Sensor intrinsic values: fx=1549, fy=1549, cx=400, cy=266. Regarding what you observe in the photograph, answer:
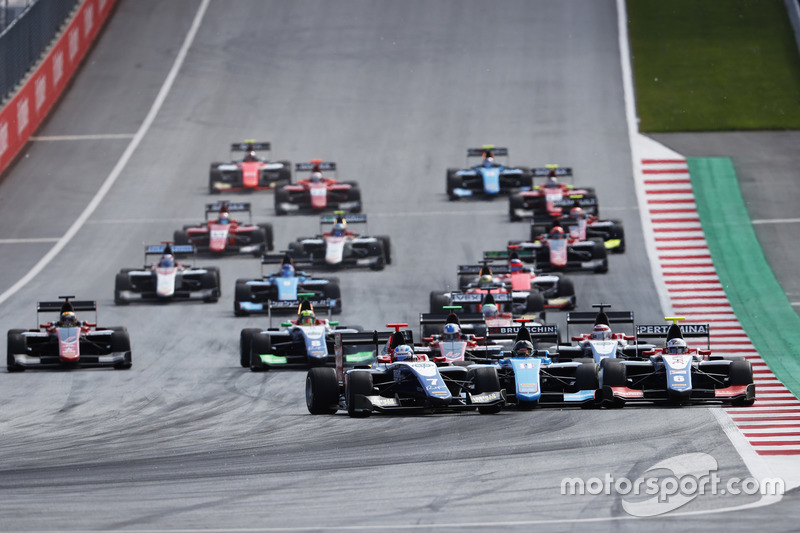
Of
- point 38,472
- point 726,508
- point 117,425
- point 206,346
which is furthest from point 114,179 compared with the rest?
point 726,508

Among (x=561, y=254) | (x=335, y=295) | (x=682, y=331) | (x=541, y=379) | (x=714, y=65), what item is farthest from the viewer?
(x=714, y=65)

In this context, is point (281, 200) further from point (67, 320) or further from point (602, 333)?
point (602, 333)

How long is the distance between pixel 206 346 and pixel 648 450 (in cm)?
1302

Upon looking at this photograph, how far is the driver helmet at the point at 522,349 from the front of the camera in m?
24.8

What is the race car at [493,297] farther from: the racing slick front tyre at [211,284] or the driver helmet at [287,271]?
the racing slick front tyre at [211,284]

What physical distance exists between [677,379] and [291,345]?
27.9 feet

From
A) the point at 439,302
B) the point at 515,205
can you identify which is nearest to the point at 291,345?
the point at 439,302

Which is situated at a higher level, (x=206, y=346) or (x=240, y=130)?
(x=240, y=130)

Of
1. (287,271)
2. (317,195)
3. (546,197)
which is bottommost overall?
(287,271)

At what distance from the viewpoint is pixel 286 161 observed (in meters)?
47.7

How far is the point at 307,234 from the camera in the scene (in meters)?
43.1

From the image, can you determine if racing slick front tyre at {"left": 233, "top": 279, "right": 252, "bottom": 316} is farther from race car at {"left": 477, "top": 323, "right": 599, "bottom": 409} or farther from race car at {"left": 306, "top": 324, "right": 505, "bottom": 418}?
race car at {"left": 477, "top": 323, "right": 599, "bottom": 409}

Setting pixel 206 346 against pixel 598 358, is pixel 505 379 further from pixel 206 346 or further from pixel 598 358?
pixel 206 346

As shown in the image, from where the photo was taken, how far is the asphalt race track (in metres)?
18.9
